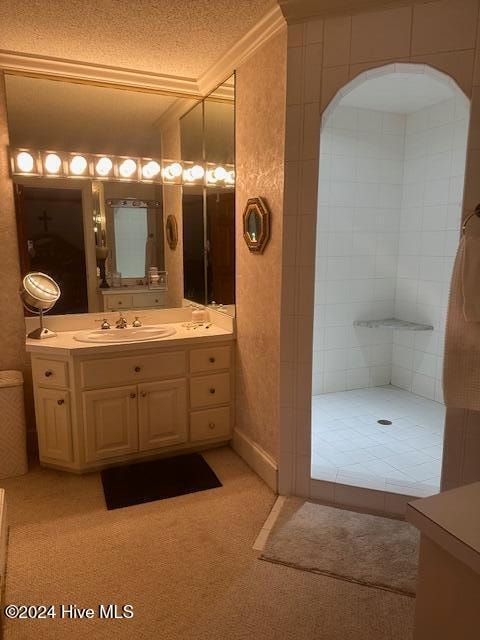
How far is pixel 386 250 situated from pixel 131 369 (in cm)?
257

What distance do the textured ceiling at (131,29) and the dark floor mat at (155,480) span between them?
8.17ft

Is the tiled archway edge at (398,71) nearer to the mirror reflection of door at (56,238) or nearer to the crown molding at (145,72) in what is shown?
the crown molding at (145,72)

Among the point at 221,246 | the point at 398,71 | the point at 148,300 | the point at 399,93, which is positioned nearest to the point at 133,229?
the point at 148,300

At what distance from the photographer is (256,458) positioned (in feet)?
8.92

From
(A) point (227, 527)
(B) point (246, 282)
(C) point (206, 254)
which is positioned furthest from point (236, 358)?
(A) point (227, 527)

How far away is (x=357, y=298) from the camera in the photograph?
4.01 m

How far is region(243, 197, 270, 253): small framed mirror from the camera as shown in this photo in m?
2.43

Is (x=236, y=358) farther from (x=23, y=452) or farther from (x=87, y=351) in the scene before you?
(x=23, y=452)

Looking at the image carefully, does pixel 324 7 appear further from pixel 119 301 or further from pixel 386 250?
pixel 386 250

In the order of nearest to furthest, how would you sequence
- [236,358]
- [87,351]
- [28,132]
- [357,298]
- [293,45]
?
[293,45] → [87,351] → [28,132] → [236,358] → [357,298]

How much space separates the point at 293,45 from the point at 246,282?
1.27 m

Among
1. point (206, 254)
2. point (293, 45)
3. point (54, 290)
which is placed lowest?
point (54, 290)

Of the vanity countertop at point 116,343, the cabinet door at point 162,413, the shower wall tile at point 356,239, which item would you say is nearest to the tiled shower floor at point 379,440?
the shower wall tile at point 356,239

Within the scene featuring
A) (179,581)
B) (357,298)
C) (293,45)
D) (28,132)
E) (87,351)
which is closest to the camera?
(179,581)
